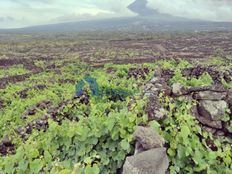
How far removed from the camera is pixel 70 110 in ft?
28.7

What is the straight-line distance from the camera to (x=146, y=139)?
4.58 meters

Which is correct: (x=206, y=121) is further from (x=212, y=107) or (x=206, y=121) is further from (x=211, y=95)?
(x=211, y=95)

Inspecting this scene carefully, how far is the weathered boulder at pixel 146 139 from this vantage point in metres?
4.55

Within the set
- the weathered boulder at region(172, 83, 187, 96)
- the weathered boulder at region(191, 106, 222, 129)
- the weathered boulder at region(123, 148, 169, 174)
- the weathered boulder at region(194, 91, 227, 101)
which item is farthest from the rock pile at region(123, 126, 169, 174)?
the weathered boulder at region(172, 83, 187, 96)

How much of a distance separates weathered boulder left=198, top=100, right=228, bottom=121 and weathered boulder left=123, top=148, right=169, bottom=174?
1.93m

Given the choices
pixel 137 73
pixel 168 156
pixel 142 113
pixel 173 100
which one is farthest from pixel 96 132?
pixel 137 73

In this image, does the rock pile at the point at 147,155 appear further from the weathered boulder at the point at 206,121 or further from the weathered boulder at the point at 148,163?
the weathered boulder at the point at 206,121

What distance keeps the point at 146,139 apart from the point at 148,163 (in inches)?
15.3

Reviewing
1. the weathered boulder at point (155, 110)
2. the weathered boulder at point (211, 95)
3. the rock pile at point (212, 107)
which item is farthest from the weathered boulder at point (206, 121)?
the weathered boulder at point (155, 110)

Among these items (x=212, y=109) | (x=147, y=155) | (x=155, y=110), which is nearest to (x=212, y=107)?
(x=212, y=109)

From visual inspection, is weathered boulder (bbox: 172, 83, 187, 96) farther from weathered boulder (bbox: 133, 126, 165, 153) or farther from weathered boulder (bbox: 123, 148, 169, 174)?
weathered boulder (bbox: 123, 148, 169, 174)

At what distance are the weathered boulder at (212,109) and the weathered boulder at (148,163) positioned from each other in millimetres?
1926

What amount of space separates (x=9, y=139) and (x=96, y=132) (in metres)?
4.69

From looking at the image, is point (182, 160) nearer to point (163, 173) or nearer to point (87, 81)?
point (163, 173)
